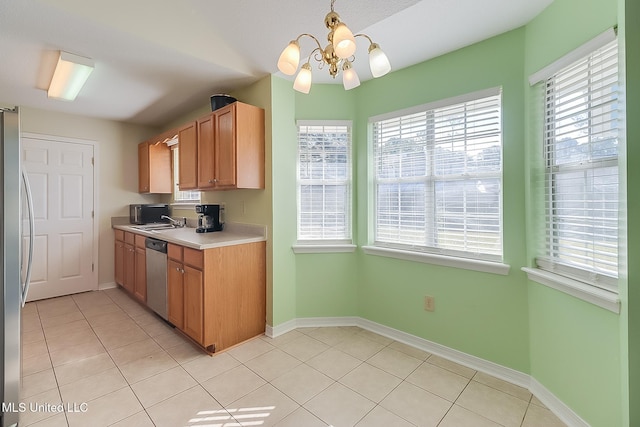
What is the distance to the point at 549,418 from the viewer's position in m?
1.66

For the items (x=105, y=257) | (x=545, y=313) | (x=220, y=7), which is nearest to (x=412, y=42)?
(x=220, y=7)

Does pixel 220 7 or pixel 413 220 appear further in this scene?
pixel 413 220

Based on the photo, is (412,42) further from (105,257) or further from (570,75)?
(105,257)

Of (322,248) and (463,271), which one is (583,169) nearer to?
(463,271)

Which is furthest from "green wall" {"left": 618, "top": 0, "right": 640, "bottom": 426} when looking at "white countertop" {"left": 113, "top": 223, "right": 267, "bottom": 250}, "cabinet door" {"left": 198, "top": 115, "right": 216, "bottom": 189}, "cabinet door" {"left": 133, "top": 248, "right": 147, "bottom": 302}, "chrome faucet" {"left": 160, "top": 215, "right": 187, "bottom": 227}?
"chrome faucet" {"left": 160, "top": 215, "right": 187, "bottom": 227}

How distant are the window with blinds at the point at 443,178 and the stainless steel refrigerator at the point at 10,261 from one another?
256cm

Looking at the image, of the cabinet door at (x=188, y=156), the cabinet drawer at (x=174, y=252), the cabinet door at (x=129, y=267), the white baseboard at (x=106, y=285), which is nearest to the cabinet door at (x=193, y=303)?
the cabinet drawer at (x=174, y=252)

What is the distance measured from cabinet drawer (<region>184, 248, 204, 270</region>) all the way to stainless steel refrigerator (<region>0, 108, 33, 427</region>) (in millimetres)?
990

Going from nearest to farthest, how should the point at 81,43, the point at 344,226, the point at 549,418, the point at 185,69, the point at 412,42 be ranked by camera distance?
the point at 549,418, the point at 81,43, the point at 412,42, the point at 185,69, the point at 344,226

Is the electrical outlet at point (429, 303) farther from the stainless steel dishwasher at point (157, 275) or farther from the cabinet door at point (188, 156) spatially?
the cabinet door at point (188, 156)

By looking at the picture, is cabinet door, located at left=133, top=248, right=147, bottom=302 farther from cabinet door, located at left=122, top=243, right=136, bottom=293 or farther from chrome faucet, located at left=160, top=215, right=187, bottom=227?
chrome faucet, located at left=160, top=215, right=187, bottom=227

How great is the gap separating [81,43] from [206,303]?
2112mm

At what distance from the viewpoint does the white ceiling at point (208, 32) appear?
1.78 metres

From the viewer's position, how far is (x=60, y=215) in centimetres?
374
